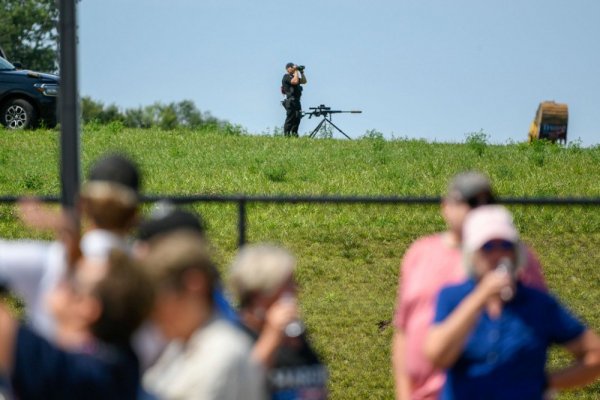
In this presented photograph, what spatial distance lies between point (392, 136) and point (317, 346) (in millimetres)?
10817

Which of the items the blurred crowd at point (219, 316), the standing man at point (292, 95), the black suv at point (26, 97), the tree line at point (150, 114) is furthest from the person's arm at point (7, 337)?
the tree line at point (150, 114)

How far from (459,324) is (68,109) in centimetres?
223

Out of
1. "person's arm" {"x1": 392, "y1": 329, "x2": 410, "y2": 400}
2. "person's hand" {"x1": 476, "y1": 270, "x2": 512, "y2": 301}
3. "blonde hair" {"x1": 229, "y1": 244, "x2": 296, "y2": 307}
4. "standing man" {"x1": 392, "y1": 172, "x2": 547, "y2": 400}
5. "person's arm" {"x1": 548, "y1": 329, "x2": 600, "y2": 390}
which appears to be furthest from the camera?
"person's arm" {"x1": 392, "y1": 329, "x2": 410, "y2": 400}

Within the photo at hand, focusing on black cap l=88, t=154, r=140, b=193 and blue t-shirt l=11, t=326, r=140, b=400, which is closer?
blue t-shirt l=11, t=326, r=140, b=400

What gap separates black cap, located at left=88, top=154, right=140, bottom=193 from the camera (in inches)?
178

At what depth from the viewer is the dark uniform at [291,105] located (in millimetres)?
26781

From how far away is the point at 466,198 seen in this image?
4934 mm

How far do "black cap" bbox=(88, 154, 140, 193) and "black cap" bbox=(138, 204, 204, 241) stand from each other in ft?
0.47

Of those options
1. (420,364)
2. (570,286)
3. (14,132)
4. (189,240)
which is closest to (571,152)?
(570,286)

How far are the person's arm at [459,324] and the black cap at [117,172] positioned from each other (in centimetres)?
123

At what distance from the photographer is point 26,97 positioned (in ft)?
72.8

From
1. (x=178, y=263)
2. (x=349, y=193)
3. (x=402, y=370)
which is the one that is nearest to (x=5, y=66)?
(x=349, y=193)

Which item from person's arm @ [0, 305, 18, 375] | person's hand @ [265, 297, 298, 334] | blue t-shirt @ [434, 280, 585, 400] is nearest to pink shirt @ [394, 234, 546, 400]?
blue t-shirt @ [434, 280, 585, 400]

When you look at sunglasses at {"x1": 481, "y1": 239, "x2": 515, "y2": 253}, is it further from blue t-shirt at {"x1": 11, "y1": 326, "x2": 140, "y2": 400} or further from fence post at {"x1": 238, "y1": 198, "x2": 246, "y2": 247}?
fence post at {"x1": 238, "y1": 198, "x2": 246, "y2": 247}
